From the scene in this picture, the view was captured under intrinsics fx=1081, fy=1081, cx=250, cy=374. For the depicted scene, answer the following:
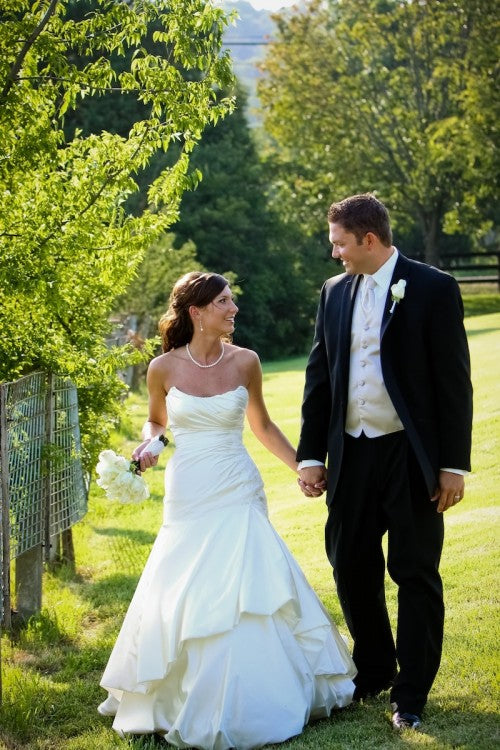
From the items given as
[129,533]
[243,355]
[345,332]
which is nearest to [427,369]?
[345,332]

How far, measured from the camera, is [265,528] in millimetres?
4977

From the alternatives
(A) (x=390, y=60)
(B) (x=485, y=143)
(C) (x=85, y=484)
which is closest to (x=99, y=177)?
(C) (x=85, y=484)

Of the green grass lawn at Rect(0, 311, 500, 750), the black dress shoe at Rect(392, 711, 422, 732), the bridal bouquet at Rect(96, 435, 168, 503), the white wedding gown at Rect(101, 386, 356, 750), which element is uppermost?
the bridal bouquet at Rect(96, 435, 168, 503)

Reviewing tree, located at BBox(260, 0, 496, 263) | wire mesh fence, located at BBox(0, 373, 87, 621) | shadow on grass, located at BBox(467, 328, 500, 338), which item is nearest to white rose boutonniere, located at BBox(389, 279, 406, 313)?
wire mesh fence, located at BBox(0, 373, 87, 621)

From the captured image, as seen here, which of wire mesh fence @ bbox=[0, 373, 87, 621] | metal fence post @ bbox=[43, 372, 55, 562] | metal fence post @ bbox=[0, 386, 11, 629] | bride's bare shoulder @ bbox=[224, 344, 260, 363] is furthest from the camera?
metal fence post @ bbox=[43, 372, 55, 562]

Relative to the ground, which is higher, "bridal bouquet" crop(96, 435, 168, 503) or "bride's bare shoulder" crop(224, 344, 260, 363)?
"bride's bare shoulder" crop(224, 344, 260, 363)

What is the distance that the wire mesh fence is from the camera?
5.95 metres

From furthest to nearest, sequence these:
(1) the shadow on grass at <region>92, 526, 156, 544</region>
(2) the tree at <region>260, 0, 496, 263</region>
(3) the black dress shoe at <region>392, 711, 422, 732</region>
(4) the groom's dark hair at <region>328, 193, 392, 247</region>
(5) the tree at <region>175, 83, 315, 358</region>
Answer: (5) the tree at <region>175, 83, 315, 358</region>, (2) the tree at <region>260, 0, 496, 263</region>, (1) the shadow on grass at <region>92, 526, 156, 544</region>, (4) the groom's dark hair at <region>328, 193, 392, 247</region>, (3) the black dress shoe at <region>392, 711, 422, 732</region>

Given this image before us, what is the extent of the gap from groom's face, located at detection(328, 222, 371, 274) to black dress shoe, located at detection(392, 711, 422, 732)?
1.92 metres

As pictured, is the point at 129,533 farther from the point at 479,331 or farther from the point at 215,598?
the point at 479,331

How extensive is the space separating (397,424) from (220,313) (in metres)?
1.10

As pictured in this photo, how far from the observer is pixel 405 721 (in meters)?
4.55

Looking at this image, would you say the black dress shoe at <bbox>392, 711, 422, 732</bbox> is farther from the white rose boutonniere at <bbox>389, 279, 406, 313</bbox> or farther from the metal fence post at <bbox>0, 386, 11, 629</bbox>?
the metal fence post at <bbox>0, 386, 11, 629</bbox>

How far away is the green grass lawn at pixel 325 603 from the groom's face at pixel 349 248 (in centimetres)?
198
